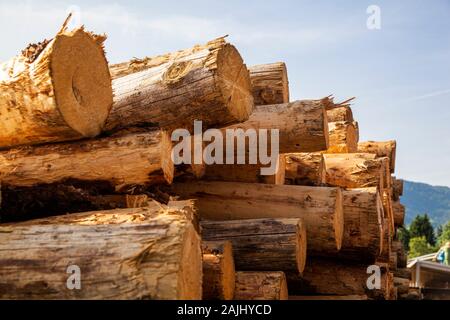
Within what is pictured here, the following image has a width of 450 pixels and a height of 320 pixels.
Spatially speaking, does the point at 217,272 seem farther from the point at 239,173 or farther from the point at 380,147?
the point at 380,147

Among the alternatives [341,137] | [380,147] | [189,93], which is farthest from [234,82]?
[380,147]

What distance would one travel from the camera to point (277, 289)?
4223mm

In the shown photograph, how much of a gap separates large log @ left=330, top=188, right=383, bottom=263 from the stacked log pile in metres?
0.01

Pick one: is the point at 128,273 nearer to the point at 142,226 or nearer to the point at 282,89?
the point at 142,226

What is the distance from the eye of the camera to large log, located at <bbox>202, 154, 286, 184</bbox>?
530 centimetres

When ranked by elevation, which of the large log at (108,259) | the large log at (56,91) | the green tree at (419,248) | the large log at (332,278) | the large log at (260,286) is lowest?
the green tree at (419,248)

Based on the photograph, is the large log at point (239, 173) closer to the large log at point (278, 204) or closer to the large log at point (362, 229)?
the large log at point (278, 204)

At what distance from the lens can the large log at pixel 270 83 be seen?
5.76 m

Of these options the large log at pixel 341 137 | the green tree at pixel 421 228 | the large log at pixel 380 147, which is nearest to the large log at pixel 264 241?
the large log at pixel 341 137

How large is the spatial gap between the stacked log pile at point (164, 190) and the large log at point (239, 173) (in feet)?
0.05

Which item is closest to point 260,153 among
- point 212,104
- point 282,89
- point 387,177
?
point 282,89

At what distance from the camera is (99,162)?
4.09 meters

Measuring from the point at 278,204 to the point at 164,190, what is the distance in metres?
1.09

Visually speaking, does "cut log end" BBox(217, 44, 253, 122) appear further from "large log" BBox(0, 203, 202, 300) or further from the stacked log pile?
"large log" BBox(0, 203, 202, 300)
